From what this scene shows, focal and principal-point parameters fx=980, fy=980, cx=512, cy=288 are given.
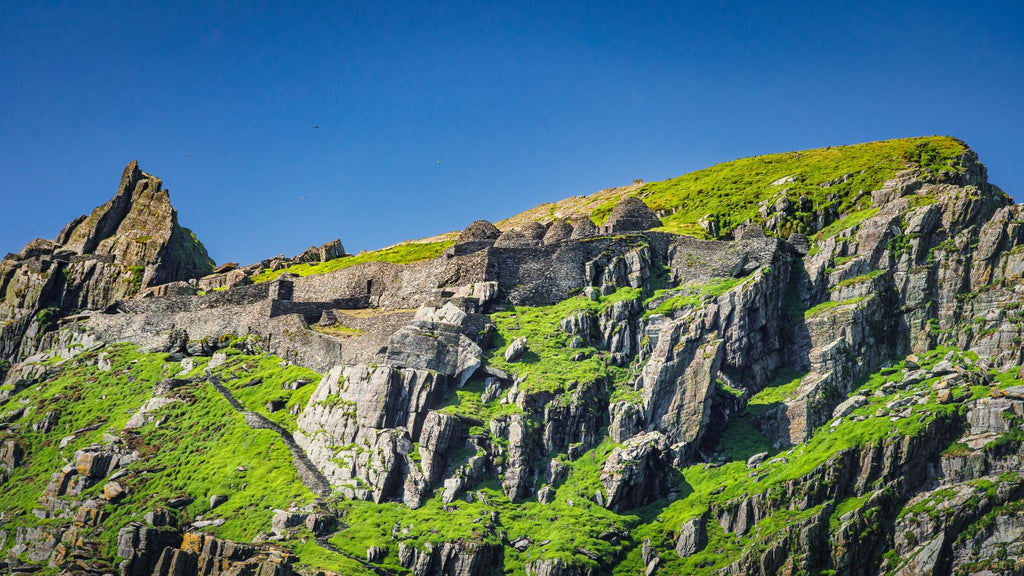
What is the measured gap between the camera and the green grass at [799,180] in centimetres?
8000

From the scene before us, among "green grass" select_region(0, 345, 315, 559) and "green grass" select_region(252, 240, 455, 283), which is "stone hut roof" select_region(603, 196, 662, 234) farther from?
"green grass" select_region(0, 345, 315, 559)

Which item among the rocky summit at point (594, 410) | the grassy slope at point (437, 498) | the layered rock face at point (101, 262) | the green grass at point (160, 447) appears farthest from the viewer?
the layered rock face at point (101, 262)

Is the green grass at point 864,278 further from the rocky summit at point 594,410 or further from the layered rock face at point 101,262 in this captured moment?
the layered rock face at point 101,262

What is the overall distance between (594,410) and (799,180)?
37.3m

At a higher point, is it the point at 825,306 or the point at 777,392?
the point at 825,306

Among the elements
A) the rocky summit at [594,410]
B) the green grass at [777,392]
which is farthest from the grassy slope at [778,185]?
the green grass at [777,392]

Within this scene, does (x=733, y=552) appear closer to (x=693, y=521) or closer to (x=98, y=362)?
(x=693, y=521)

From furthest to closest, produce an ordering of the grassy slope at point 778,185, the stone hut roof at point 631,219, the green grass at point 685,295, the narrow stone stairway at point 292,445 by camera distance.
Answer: the stone hut roof at point 631,219 → the grassy slope at point 778,185 → the green grass at point 685,295 → the narrow stone stairway at point 292,445

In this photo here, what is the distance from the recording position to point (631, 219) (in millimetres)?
84125

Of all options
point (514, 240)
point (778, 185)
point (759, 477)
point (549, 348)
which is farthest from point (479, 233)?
point (759, 477)

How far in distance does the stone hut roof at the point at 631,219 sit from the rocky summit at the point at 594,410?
0.24 meters

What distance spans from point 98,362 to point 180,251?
29.9m

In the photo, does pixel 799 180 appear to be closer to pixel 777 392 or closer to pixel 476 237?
pixel 476 237

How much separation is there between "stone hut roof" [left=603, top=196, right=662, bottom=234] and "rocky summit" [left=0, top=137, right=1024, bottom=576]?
24 cm
